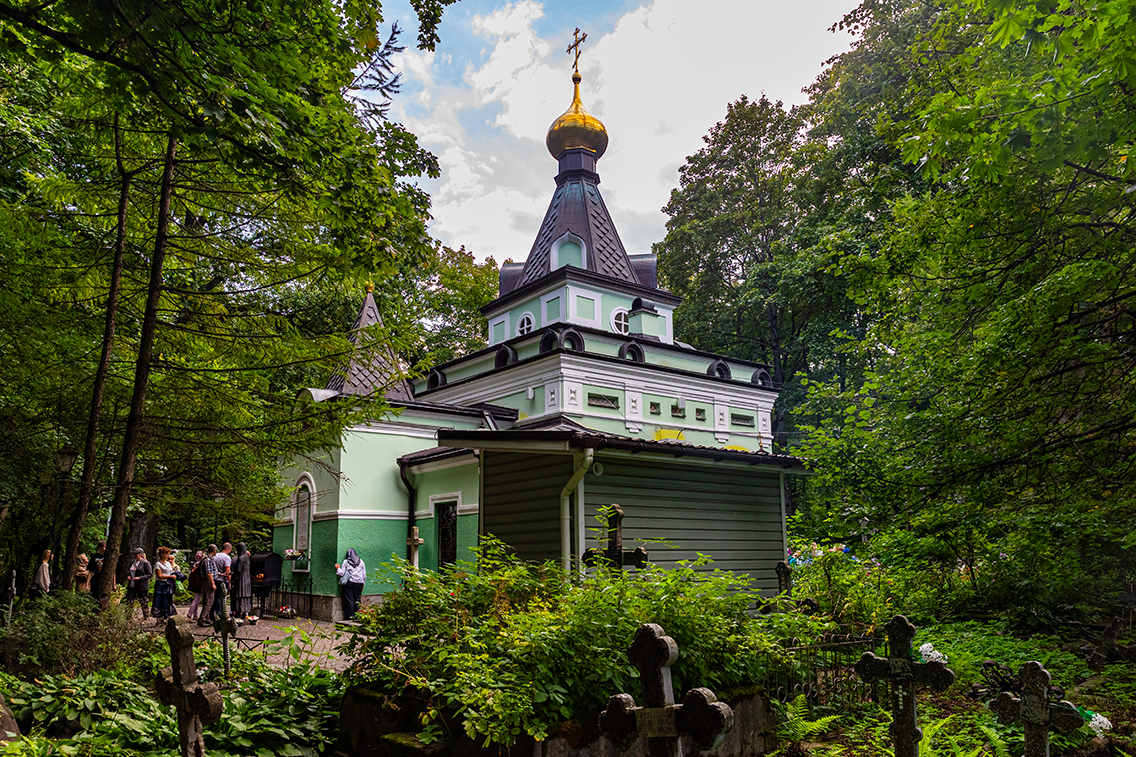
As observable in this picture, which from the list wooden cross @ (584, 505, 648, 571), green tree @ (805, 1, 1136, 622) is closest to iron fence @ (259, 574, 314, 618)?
wooden cross @ (584, 505, 648, 571)

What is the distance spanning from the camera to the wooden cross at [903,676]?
4742mm

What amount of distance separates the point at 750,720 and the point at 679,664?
0.90m

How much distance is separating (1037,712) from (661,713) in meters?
2.79

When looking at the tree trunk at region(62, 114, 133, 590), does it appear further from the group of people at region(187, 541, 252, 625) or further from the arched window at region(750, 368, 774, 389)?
the arched window at region(750, 368, 774, 389)

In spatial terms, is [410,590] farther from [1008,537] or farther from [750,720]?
[1008,537]

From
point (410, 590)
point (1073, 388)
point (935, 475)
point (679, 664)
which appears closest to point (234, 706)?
point (410, 590)

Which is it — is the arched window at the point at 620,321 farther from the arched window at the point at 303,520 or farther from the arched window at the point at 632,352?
the arched window at the point at 303,520

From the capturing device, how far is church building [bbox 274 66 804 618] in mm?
10750

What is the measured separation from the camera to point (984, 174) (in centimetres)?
688

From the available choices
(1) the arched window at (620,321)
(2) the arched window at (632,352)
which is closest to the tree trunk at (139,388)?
(2) the arched window at (632,352)

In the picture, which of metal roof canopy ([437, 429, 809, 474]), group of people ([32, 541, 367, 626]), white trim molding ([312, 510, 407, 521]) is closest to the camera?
metal roof canopy ([437, 429, 809, 474])

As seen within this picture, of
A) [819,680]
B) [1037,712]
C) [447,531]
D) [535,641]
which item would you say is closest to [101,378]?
[535,641]

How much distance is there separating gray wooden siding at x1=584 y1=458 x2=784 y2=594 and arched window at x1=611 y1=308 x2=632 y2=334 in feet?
47.8

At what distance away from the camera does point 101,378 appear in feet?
25.5
